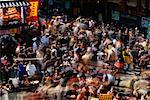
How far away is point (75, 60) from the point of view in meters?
19.5

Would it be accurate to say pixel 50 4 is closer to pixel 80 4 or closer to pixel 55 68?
pixel 80 4

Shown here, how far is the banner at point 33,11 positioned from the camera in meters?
21.4

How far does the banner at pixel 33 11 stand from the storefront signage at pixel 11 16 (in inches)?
24.1

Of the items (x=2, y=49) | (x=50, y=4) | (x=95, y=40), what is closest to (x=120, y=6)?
(x=95, y=40)

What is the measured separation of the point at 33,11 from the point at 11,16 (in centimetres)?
146

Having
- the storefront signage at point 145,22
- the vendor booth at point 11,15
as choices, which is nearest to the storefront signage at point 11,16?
the vendor booth at point 11,15

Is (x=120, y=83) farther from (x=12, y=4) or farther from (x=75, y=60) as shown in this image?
(x=12, y=4)

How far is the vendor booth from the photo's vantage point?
66.9 ft

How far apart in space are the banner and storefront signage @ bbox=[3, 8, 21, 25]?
613 millimetres

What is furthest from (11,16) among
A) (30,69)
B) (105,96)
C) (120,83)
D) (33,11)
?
(105,96)

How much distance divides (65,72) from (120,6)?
4.48 m

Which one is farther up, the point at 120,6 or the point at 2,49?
the point at 120,6

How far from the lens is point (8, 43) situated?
801 inches

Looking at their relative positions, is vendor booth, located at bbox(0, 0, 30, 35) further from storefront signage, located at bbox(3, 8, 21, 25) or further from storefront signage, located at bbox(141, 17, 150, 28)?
storefront signage, located at bbox(141, 17, 150, 28)
